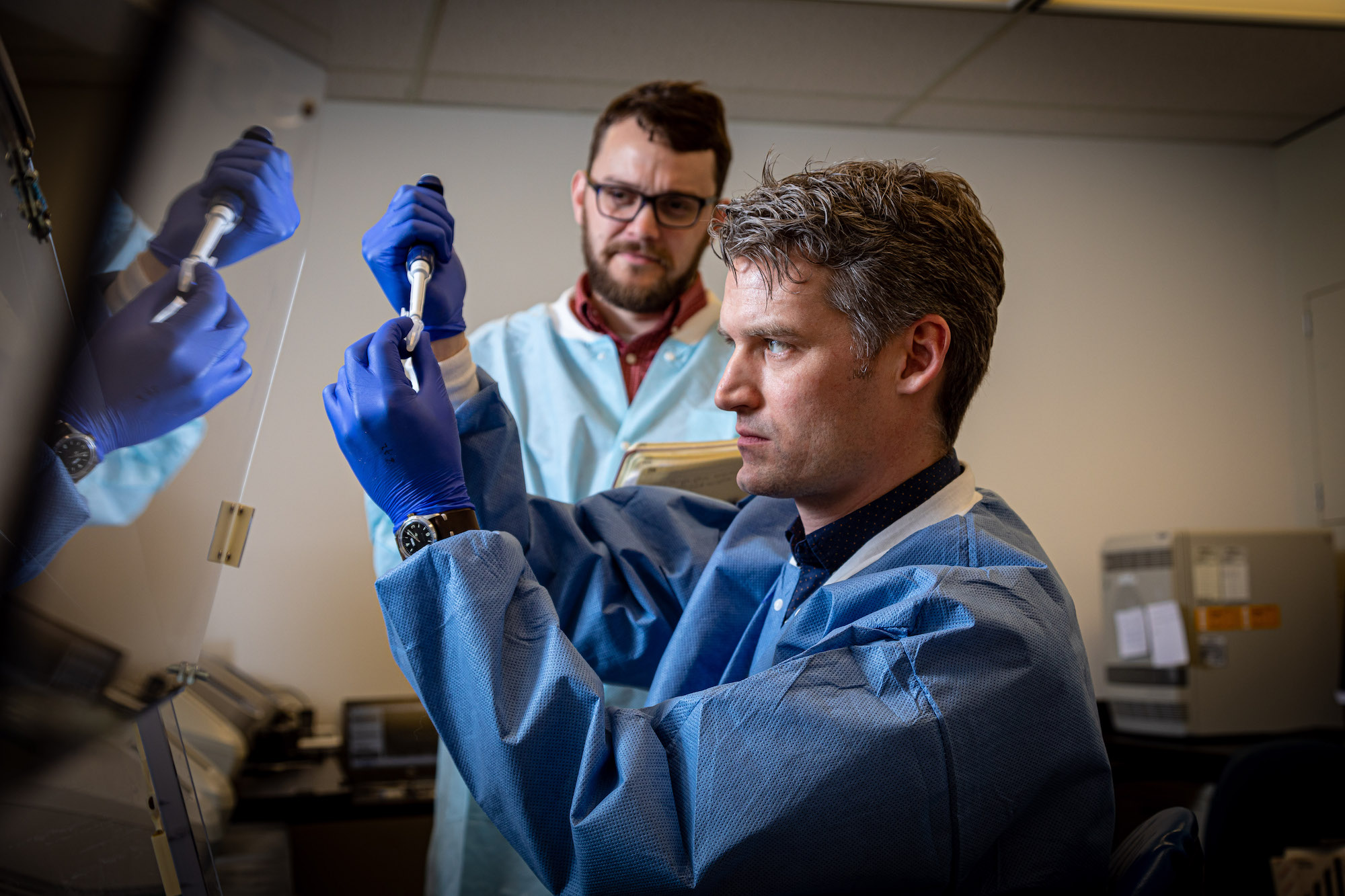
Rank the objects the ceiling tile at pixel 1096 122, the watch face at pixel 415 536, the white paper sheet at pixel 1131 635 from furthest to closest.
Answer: the ceiling tile at pixel 1096 122, the white paper sheet at pixel 1131 635, the watch face at pixel 415 536

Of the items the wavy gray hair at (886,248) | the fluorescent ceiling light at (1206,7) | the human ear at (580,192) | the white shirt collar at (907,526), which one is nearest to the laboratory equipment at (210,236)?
the wavy gray hair at (886,248)

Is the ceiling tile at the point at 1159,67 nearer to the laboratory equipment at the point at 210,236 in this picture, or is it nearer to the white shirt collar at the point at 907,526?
the white shirt collar at the point at 907,526

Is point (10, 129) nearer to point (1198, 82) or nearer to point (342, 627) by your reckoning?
point (342, 627)

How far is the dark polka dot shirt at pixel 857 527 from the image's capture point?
98 cm

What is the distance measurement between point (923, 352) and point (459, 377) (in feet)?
1.62

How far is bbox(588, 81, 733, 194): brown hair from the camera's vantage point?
159cm

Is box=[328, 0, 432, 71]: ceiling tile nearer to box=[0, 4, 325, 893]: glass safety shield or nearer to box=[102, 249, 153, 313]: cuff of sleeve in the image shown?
box=[0, 4, 325, 893]: glass safety shield

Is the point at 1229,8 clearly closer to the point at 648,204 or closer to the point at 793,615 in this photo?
the point at 648,204

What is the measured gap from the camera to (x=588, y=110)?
3.20 metres

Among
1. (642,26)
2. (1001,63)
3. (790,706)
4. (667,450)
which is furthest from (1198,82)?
(790,706)

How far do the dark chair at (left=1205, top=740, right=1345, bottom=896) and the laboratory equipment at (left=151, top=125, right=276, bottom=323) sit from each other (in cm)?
220

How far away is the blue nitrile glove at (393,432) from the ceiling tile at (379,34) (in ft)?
6.47

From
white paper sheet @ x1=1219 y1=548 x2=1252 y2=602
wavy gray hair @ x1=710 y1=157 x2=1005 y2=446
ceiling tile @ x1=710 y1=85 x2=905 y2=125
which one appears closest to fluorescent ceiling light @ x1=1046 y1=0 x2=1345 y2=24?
ceiling tile @ x1=710 y1=85 x2=905 y2=125

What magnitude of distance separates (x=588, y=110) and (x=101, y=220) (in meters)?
2.84
